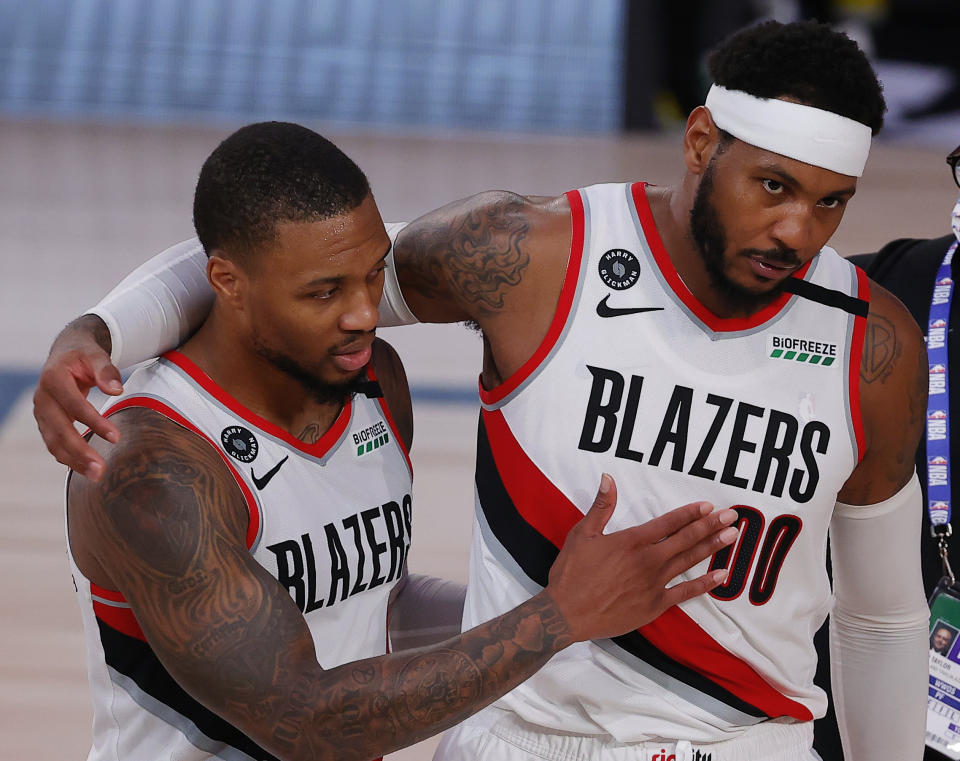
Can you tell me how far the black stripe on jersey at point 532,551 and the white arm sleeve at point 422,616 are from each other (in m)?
0.48

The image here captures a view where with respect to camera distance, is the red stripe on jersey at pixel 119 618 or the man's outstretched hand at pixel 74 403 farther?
the red stripe on jersey at pixel 119 618

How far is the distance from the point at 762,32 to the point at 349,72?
995 cm

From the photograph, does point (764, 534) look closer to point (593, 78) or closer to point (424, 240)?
point (424, 240)

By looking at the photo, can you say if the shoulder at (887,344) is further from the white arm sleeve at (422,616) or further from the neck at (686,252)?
Result: the white arm sleeve at (422,616)

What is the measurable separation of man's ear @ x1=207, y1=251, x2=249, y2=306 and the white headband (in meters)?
0.84

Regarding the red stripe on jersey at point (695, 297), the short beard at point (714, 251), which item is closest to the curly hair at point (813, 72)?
the short beard at point (714, 251)

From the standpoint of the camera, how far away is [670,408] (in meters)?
2.23

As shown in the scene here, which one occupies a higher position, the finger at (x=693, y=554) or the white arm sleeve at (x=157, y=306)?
the white arm sleeve at (x=157, y=306)

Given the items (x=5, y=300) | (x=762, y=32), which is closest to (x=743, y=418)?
(x=762, y=32)

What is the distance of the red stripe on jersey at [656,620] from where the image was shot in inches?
89.5

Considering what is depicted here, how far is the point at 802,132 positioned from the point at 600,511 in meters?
0.67

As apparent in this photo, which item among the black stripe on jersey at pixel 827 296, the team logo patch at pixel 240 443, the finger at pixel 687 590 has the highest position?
the black stripe on jersey at pixel 827 296

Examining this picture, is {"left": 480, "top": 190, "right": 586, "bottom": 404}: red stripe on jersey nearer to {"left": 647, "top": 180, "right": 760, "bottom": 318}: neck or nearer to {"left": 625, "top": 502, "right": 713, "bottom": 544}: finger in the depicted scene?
{"left": 647, "top": 180, "right": 760, "bottom": 318}: neck

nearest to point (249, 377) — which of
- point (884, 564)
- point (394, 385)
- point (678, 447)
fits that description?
point (394, 385)
